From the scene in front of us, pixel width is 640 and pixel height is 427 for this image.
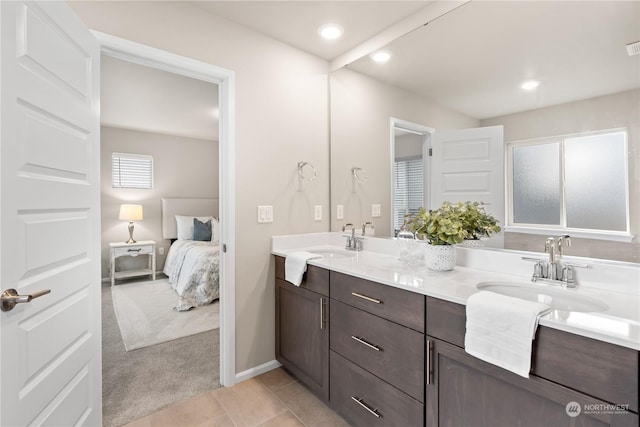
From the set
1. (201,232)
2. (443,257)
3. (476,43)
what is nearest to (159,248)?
(201,232)

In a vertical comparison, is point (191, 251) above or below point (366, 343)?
above

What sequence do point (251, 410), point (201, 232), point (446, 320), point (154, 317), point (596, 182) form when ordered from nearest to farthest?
point (446, 320), point (596, 182), point (251, 410), point (154, 317), point (201, 232)

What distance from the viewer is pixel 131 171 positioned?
199 inches

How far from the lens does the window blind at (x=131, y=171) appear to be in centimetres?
492

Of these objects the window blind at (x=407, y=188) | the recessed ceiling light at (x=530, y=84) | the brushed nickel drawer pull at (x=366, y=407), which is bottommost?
the brushed nickel drawer pull at (x=366, y=407)

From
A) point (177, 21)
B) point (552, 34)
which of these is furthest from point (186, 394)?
point (552, 34)

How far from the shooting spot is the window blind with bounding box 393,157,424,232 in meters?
2.02

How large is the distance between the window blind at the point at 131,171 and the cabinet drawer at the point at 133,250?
Answer: 3.41 feet

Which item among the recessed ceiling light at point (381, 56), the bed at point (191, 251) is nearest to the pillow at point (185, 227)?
the bed at point (191, 251)

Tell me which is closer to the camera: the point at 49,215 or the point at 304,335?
the point at 49,215

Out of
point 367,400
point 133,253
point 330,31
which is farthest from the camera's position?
point 133,253

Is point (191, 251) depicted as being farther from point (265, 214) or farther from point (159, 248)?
point (265, 214)

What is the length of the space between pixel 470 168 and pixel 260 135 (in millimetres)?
1387

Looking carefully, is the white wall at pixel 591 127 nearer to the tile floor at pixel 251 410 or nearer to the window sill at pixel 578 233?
the window sill at pixel 578 233
